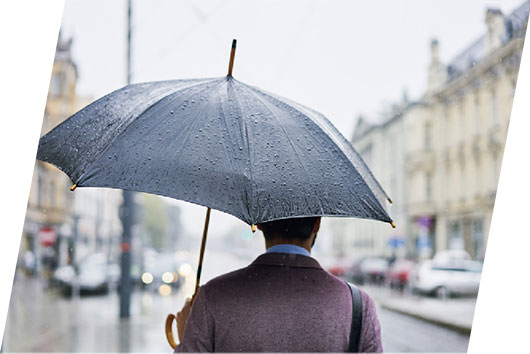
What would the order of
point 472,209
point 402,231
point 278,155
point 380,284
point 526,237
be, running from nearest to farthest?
point 278,155 < point 526,237 < point 380,284 < point 472,209 < point 402,231

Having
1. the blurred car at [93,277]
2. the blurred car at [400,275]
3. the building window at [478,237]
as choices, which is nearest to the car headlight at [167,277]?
the blurred car at [93,277]

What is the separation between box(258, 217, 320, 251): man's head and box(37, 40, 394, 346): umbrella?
83 millimetres

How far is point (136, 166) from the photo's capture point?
1947 millimetres

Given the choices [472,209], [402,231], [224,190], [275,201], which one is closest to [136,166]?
[224,190]

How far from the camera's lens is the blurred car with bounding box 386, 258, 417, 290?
22.1m

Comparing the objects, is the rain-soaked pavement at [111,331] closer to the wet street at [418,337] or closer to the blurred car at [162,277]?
the wet street at [418,337]

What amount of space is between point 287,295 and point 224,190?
0.35 meters

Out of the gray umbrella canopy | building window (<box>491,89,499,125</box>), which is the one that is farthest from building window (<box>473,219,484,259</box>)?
the gray umbrella canopy

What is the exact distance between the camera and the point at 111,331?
1025 cm

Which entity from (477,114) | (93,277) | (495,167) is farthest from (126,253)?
(477,114)

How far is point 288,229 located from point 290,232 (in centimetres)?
1

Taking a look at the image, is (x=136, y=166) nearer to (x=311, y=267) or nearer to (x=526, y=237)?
(x=311, y=267)

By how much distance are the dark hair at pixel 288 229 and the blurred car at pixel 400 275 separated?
2037 cm

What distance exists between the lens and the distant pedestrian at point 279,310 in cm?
186
